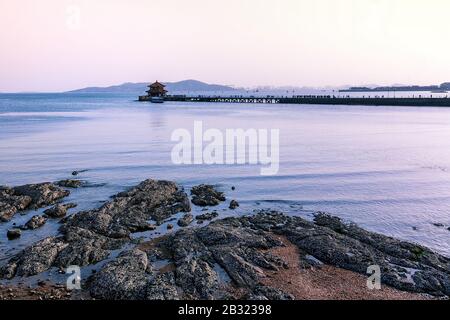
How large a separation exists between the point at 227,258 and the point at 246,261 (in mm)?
761

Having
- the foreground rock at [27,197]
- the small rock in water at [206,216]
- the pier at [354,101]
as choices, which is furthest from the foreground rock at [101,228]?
the pier at [354,101]

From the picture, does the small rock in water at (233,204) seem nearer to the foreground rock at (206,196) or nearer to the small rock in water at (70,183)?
the foreground rock at (206,196)

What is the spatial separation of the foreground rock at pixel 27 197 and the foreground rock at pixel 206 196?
830cm

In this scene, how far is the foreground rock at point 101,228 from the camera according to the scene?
14.1 metres

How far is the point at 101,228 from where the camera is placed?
56.9 ft

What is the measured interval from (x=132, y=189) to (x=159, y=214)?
13.6 feet

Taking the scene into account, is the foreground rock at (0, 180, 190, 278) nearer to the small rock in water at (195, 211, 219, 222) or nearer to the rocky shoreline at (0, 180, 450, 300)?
the rocky shoreline at (0, 180, 450, 300)

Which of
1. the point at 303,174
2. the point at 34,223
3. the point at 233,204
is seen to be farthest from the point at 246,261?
the point at 303,174

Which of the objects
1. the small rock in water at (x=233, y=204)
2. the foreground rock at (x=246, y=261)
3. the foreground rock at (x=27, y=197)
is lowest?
the foreground rock at (x=246, y=261)

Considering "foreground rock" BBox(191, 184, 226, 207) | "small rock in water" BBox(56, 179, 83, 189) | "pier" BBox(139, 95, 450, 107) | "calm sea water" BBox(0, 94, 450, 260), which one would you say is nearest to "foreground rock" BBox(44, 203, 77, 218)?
"calm sea water" BBox(0, 94, 450, 260)

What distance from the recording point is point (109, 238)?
16578 mm

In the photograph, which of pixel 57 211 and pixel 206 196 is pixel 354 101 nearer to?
pixel 206 196

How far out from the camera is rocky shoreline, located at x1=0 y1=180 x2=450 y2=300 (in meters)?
12.4
